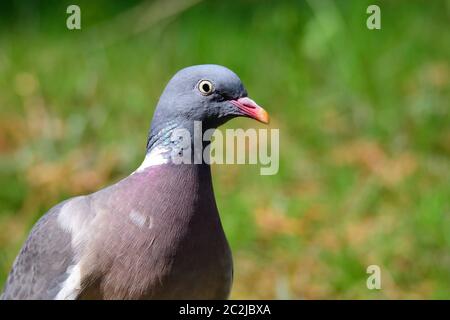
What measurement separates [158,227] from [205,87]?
51 centimetres

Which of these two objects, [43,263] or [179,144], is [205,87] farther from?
[43,263]

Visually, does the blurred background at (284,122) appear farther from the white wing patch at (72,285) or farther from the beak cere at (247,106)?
the white wing patch at (72,285)

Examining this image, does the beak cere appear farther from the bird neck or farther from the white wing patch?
the white wing patch

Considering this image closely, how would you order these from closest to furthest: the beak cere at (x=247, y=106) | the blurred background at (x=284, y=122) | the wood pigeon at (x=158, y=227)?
the wood pigeon at (x=158, y=227), the beak cere at (x=247, y=106), the blurred background at (x=284, y=122)

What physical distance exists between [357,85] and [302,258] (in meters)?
1.59

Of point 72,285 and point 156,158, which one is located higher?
point 156,158

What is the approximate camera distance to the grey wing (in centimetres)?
294

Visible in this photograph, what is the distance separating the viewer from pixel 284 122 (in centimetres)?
589

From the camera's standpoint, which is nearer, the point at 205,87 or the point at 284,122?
the point at 205,87

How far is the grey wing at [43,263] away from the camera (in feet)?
9.66

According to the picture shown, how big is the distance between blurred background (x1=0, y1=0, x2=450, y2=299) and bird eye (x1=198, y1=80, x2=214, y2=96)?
1.38m

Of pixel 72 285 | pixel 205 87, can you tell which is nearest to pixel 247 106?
pixel 205 87

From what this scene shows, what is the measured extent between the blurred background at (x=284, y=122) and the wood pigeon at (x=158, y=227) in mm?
1182

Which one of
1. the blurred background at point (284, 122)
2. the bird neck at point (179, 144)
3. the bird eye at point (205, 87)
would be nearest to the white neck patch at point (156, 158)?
the bird neck at point (179, 144)
